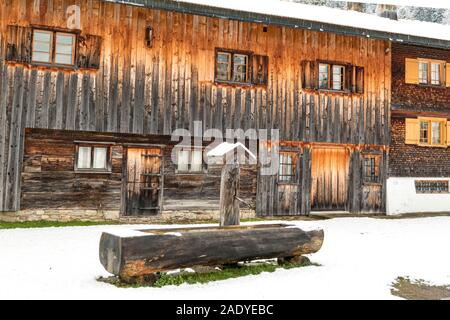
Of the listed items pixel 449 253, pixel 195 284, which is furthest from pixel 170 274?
pixel 449 253

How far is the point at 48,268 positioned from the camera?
23.3 ft

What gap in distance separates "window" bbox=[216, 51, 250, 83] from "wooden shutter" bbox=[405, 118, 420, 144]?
21.7 feet

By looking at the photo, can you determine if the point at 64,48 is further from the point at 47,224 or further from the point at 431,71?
the point at 431,71

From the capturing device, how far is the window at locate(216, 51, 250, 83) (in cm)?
1380

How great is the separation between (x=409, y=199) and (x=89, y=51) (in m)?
12.0

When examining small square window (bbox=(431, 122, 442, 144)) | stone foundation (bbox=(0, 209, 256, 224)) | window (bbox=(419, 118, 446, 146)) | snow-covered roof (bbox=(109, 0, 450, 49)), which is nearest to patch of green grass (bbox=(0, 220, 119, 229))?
stone foundation (bbox=(0, 209, 256, 224))

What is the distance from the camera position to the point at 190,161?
1351 cm

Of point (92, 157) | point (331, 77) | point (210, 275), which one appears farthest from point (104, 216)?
point (331, 77)

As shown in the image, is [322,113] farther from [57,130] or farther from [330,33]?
[57,130]

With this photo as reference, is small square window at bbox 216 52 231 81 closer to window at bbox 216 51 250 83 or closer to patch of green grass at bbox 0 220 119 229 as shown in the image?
window at bbox 216 51 250 83

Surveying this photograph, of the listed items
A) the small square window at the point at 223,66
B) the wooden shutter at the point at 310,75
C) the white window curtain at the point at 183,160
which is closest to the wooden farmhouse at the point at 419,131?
the wooden shutter at the point at 310,75

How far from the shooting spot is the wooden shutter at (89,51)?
1211 centimetres

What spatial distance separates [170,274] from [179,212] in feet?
21.2
